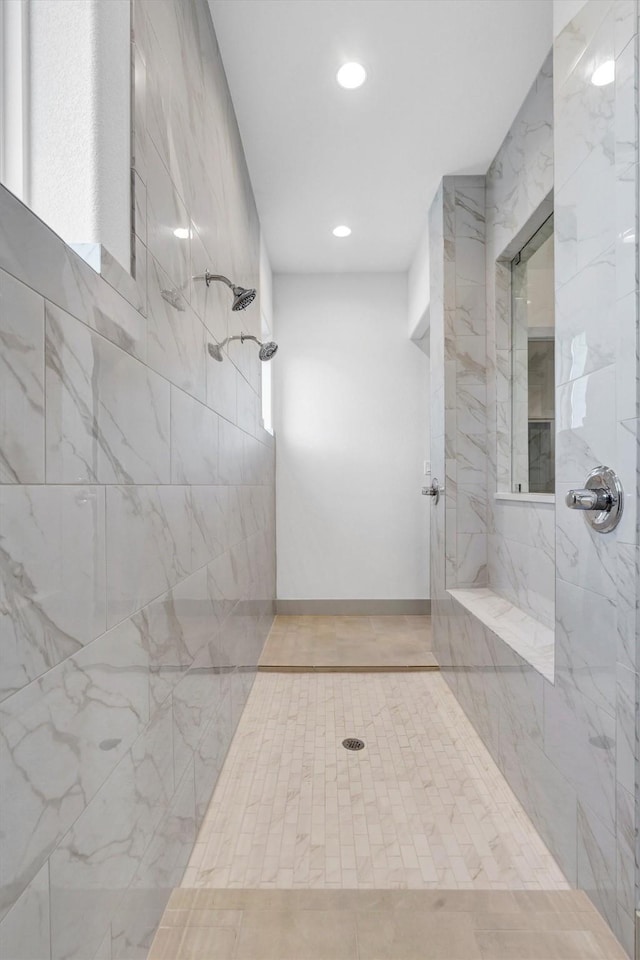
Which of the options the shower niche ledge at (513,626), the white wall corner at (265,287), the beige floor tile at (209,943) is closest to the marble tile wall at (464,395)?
the shower niche ledge at (513,626)

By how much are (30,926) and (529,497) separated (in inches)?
84.1

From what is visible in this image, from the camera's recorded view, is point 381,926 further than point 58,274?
Yes

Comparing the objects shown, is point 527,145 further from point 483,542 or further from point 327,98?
point 483,542

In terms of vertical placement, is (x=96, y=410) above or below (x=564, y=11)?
below

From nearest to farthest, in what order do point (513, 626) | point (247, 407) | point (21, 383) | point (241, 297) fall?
point (21, 383)
point (241, 297)
point (513, 626)
point (247, 407)

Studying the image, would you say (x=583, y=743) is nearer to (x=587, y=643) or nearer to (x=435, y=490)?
(x=587, y=643)

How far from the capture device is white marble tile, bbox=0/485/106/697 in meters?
0.66

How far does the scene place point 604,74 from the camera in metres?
1.30

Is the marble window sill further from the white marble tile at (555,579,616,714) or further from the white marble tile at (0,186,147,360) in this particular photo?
the white marble tile at (0,186,147,360)

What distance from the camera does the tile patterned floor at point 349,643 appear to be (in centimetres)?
306

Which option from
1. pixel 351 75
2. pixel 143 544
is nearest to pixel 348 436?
pixel 351 75

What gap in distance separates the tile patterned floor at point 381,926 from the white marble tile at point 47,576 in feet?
2.86

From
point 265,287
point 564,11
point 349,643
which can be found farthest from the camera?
point 265,287

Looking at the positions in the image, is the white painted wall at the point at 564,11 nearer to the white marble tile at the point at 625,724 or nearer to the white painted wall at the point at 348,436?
the white marble tile at the point at 625,724
